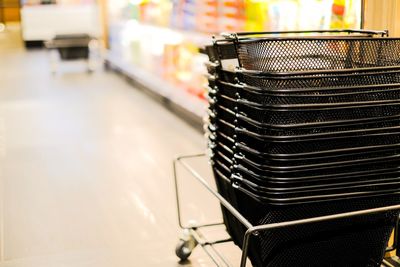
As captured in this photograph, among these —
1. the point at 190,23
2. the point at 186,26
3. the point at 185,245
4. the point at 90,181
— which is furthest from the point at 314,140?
the point at 186,26

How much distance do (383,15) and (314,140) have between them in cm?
76

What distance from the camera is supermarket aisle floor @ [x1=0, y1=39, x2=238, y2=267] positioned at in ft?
8.35

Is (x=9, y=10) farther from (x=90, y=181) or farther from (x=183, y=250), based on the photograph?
(x=183, y=250)

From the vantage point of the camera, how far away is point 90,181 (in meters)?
3.50

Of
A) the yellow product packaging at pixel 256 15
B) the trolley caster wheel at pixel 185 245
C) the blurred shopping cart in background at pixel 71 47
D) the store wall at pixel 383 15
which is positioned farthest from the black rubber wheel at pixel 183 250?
the blurred shopping cart in background at pixel 71 47

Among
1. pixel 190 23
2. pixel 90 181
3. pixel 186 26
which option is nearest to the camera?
pixel 90 181

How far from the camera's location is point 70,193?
328 centimetres

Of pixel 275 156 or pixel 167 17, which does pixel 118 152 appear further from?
pixel 275 156

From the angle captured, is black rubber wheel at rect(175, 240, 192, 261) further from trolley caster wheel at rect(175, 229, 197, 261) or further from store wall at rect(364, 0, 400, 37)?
store wall at rect(364, 0, 400, 37)

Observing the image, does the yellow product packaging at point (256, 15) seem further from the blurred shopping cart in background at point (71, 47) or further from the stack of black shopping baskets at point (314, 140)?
the blurred shopping cart in background at point (71, 47)

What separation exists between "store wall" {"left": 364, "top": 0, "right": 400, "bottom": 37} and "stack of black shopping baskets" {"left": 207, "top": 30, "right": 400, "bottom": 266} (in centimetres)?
41

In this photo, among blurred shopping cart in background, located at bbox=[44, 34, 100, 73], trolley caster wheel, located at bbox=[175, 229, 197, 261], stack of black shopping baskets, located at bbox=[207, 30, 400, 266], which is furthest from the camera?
blurred shopping cart in background, located at bbox=[44, 34, 100, 73]

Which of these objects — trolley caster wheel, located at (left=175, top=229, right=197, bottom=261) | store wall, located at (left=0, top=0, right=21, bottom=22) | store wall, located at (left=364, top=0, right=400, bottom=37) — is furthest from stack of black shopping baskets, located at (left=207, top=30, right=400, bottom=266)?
store wall, located at (left=0, top=0, right=21, bottom=22)

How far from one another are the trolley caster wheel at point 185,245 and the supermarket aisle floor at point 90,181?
0.06 meters
